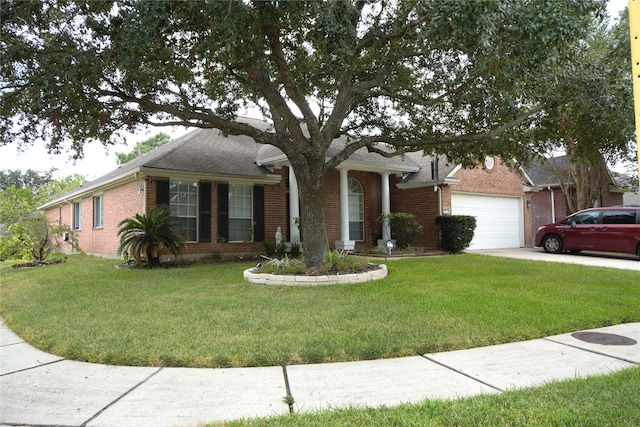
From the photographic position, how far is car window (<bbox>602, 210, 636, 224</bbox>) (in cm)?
1264

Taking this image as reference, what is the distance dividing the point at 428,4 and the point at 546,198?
17.5 m

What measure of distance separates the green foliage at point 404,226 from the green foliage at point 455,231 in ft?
2.74

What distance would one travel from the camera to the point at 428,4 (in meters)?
6.70

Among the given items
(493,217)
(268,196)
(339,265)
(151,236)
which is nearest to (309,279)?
(339,265)

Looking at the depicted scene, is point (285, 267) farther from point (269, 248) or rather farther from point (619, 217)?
point (619, 217)

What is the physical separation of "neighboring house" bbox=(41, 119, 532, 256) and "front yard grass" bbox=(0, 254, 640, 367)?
11.9ft

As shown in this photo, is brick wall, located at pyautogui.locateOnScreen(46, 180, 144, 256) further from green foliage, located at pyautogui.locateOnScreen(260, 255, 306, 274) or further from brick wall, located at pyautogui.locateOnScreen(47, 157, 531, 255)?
green foliage, located at pyautogui.locateOnScreen(260, 255, 306, 274)

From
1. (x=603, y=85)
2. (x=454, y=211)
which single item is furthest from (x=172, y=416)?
(x=454, y=211)

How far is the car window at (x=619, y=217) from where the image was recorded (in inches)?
498

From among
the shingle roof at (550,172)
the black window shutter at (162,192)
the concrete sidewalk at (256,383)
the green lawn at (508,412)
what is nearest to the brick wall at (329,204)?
the black window shutter at (162,192)

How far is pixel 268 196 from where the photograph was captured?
13.8 meters

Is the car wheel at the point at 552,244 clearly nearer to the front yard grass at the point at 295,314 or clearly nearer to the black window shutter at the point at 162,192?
the front yard grass at the point at 295,314

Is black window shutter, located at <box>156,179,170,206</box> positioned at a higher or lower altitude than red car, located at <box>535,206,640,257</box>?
higher

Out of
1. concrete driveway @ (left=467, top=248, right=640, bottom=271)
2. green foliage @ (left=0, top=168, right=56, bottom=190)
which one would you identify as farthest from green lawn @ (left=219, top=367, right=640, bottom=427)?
green foliage @ (left=0, top=168, right=56, bottom=190)
